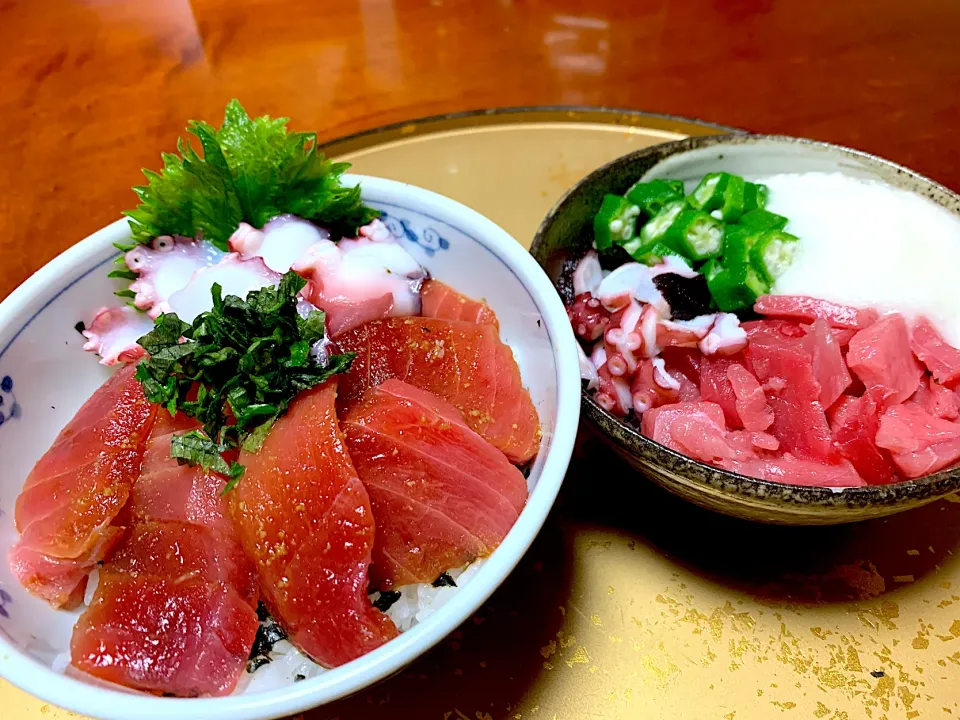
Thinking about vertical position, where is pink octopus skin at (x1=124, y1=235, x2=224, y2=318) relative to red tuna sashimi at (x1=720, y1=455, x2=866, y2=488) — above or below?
above

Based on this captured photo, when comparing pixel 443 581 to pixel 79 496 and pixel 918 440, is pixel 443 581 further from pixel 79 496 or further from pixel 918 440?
pixel 918 440

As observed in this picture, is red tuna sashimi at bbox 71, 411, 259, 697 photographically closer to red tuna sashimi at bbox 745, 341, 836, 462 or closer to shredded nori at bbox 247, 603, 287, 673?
shredded nori at bbox 247, 603, 287, 673

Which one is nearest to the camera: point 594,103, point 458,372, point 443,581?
point 443,581

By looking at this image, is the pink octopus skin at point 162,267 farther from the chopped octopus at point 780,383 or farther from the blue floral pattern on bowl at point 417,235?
the chopped octopus at point 780,383

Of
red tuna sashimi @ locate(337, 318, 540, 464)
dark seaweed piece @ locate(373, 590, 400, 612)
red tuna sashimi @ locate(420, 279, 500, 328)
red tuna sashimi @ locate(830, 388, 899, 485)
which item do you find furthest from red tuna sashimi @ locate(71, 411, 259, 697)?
red tuna sashimi @ locate(830, 388, 899, 485)

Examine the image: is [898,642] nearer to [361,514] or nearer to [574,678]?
[574,678]

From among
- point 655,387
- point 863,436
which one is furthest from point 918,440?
point 655,387

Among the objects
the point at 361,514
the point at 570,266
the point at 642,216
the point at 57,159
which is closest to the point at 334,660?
the point at 361,514
